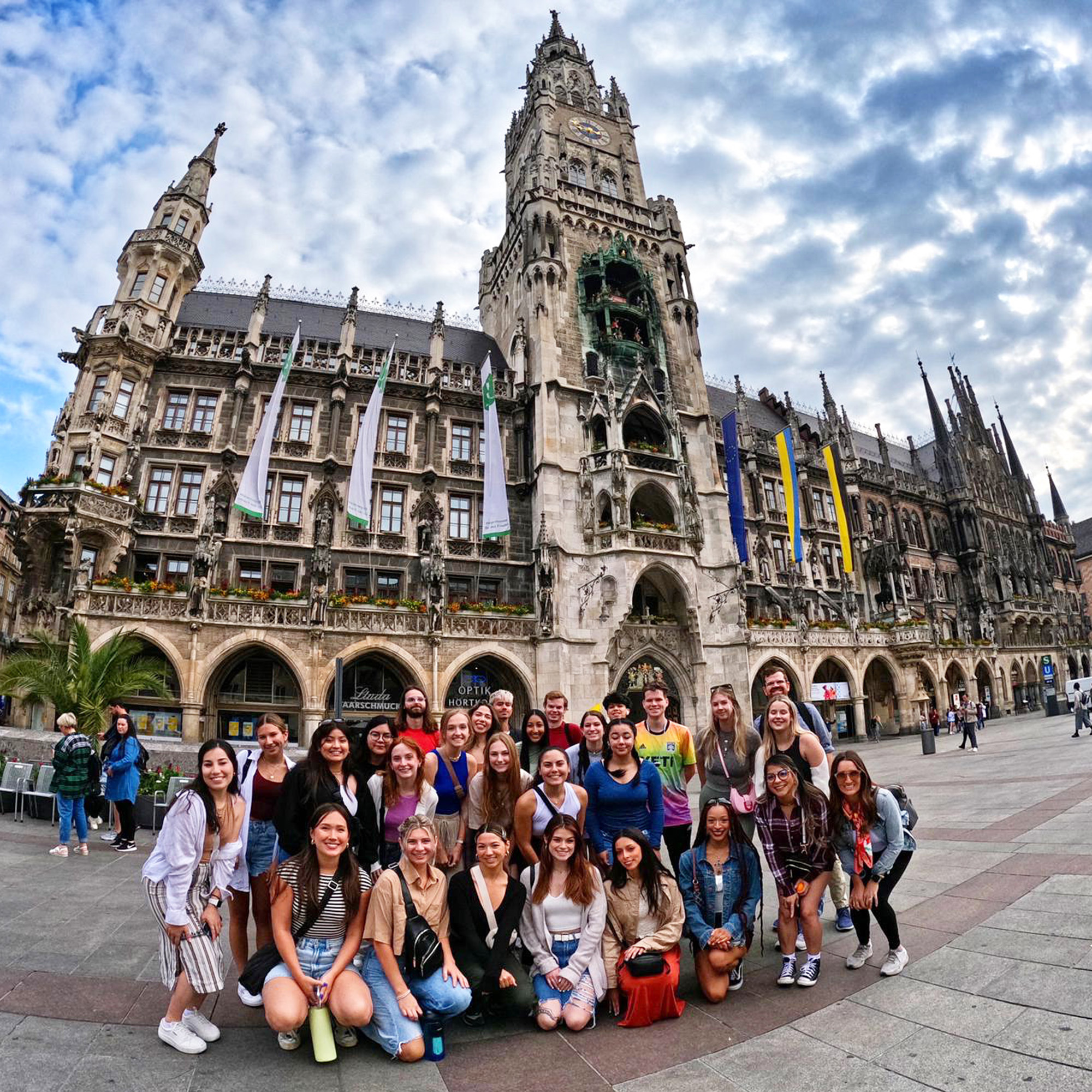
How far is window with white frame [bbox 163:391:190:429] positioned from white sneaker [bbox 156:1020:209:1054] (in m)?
26.4

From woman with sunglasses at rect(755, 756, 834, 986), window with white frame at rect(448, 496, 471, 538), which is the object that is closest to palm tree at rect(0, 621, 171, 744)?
window with white frame at rect(448, 496, 471, 538)

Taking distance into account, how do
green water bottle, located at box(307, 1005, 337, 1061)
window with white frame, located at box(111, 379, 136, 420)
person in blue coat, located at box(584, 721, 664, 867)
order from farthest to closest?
1. window with white frame, located at box(111, 379, 136, 420)
2. person in blue coat, located at box(584, 721, 664, 867)
3. green water bottle, located at box(307, 1005, 337, 1061)

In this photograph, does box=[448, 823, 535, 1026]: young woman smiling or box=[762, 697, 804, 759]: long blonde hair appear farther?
box=[762, 697, 804, 759]: long blonde hair

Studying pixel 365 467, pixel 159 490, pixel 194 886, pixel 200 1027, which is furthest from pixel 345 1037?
pixel 159 490

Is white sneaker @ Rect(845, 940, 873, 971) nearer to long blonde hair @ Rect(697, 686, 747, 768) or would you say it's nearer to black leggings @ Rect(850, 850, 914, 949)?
black leggings @ Rect(850, 850, 914, 949)

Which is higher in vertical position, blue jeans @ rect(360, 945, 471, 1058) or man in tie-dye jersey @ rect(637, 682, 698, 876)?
man in tie-dye jersey @ rect(637, 682, 698, 876)

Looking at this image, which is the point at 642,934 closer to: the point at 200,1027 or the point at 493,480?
the point at 200,1027

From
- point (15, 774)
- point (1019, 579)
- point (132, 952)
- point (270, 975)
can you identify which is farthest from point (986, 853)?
point (1019, 579)

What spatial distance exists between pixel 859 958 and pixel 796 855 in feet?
3.14

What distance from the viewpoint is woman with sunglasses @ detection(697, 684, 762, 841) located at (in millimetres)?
5801

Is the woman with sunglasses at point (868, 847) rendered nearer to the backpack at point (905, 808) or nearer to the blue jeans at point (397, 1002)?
the backpack at point (905, 808)

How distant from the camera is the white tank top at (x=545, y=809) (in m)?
5.16

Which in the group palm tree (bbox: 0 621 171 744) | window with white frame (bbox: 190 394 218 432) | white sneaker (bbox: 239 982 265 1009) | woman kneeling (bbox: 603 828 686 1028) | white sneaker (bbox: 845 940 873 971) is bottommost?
white sneaker (bbox: 845 940 873 971)

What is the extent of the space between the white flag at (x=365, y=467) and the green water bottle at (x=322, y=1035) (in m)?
20.3
